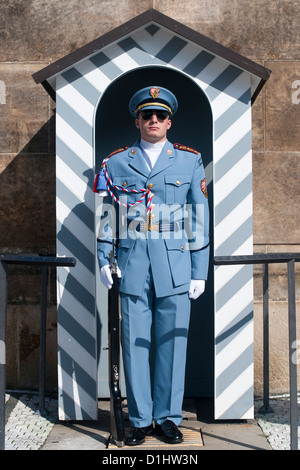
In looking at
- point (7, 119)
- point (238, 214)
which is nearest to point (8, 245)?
point (7, 119)

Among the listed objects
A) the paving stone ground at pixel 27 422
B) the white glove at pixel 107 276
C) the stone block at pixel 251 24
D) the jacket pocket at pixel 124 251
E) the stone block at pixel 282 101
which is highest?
→ the stone block at pixel 251 24

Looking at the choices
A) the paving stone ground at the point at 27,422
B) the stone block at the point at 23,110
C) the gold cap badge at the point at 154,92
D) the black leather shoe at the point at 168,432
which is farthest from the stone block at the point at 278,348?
the stone block at the point at 23,110

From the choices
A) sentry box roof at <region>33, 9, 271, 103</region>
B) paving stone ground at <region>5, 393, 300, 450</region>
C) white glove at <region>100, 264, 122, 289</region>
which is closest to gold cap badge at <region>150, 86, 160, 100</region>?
sentry box roof at <region>33, 9, 271, 103</region>

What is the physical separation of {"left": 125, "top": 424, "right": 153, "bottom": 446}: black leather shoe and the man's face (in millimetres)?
1633

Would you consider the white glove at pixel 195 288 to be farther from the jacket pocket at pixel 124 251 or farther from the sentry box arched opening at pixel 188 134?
the sentry box arched opening at pixel 188 134

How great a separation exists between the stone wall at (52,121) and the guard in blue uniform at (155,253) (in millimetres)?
1214

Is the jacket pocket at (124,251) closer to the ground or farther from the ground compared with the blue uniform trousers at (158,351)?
farther from the ground

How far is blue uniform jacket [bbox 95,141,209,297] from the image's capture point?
146 inches

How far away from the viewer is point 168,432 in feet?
12.0

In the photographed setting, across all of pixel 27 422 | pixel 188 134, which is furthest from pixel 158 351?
pixel 188 134

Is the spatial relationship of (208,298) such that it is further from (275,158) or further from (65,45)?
(65,45)

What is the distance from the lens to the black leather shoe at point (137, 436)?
11.9ft

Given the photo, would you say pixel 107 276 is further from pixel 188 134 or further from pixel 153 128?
pixel 188 134

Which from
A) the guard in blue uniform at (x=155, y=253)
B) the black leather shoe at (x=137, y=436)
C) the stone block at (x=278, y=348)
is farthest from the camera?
the stone block at (x=278, y=348)
